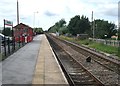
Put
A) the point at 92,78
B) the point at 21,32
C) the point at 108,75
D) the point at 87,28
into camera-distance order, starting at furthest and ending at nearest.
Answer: the point at 87,28
the point at 21,32
the point at 108,75
the point at 92,78

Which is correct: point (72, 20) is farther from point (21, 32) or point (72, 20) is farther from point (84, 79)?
point (84, 79)

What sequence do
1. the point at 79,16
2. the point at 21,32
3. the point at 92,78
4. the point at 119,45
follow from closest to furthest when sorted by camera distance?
the point at 92,78
the point at 119,45
the point at 21,32
the point at 79,16

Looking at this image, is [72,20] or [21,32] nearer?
[21,32]

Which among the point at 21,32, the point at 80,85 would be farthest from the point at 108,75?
the point at 21,32

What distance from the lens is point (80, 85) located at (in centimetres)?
1200

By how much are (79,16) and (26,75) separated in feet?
339

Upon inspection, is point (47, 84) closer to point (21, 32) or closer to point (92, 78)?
point (92, 78)

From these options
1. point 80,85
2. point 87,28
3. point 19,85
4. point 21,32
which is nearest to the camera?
point 19,85

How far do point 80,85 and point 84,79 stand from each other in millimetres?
1494

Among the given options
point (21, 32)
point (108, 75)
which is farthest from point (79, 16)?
point (108, 75)

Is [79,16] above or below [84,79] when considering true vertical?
above

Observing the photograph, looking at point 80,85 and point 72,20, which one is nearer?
point 80,85

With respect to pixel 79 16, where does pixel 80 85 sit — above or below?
below

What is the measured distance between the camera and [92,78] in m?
13.4
